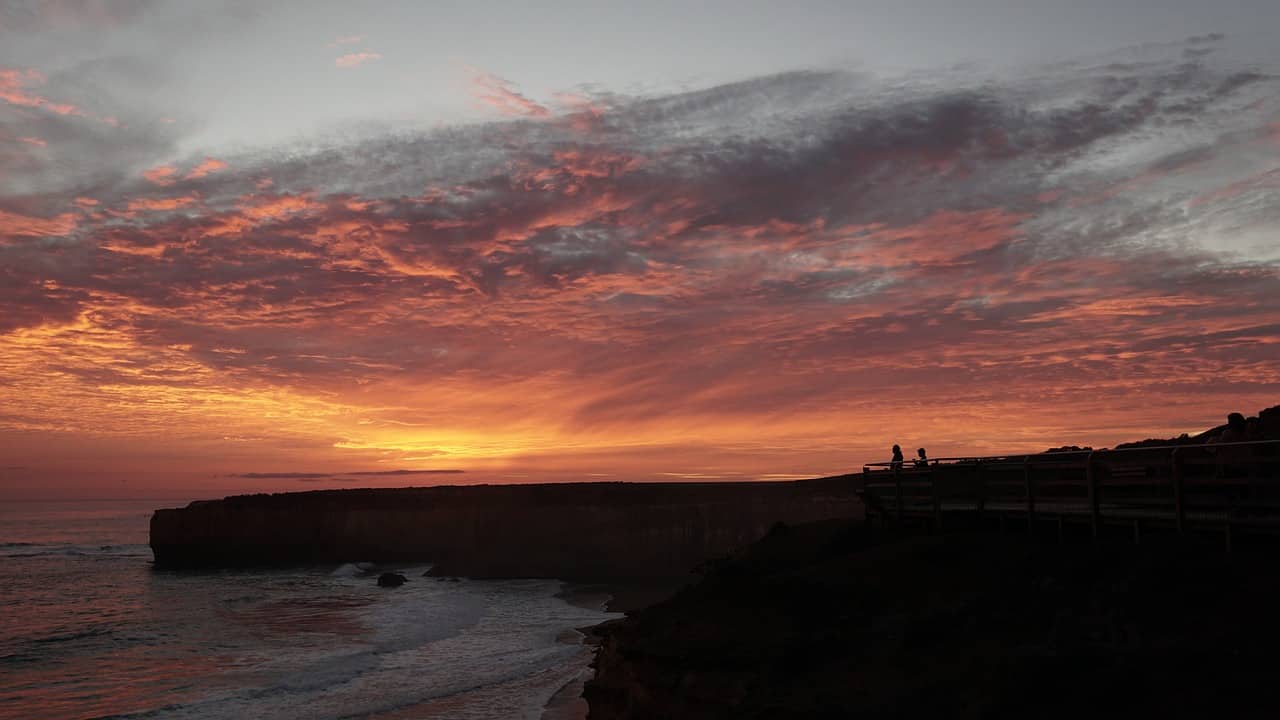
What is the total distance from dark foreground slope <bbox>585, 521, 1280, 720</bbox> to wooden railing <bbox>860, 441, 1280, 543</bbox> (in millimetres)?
673

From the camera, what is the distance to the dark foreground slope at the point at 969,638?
8.84 m

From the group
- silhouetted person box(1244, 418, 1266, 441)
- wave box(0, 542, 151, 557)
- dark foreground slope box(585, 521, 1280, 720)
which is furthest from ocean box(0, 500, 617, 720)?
wave box(0, 542, 151, 557)

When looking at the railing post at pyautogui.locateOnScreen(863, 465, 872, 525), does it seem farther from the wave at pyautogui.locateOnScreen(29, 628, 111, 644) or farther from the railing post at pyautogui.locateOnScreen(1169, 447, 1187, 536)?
the wave at pyautogui.locateOnScreen(29, 628, 111, 644)

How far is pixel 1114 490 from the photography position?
21953 millimetres

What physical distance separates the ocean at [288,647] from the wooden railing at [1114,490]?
411 inches

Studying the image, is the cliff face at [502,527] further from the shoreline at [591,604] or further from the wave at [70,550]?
the wave at [70,550]

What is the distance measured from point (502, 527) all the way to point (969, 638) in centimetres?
7286

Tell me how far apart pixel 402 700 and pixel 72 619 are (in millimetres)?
32607

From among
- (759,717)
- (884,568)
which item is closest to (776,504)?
(884,568)

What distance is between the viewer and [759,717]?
10570mm

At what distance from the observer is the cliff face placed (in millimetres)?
66188

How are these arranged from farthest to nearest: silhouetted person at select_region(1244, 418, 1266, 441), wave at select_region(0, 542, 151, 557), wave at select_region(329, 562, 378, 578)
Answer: wave at select_region(0, 542, 151, 557)
wave at select_region(329, 562, 378, 578)
silhouetted person at select_region(1244, 418, 1266, 441)

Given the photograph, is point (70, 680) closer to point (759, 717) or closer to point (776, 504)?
point (759, 717)

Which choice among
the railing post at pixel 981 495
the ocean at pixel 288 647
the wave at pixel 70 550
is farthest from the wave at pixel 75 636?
the wave at pixel 70 550
